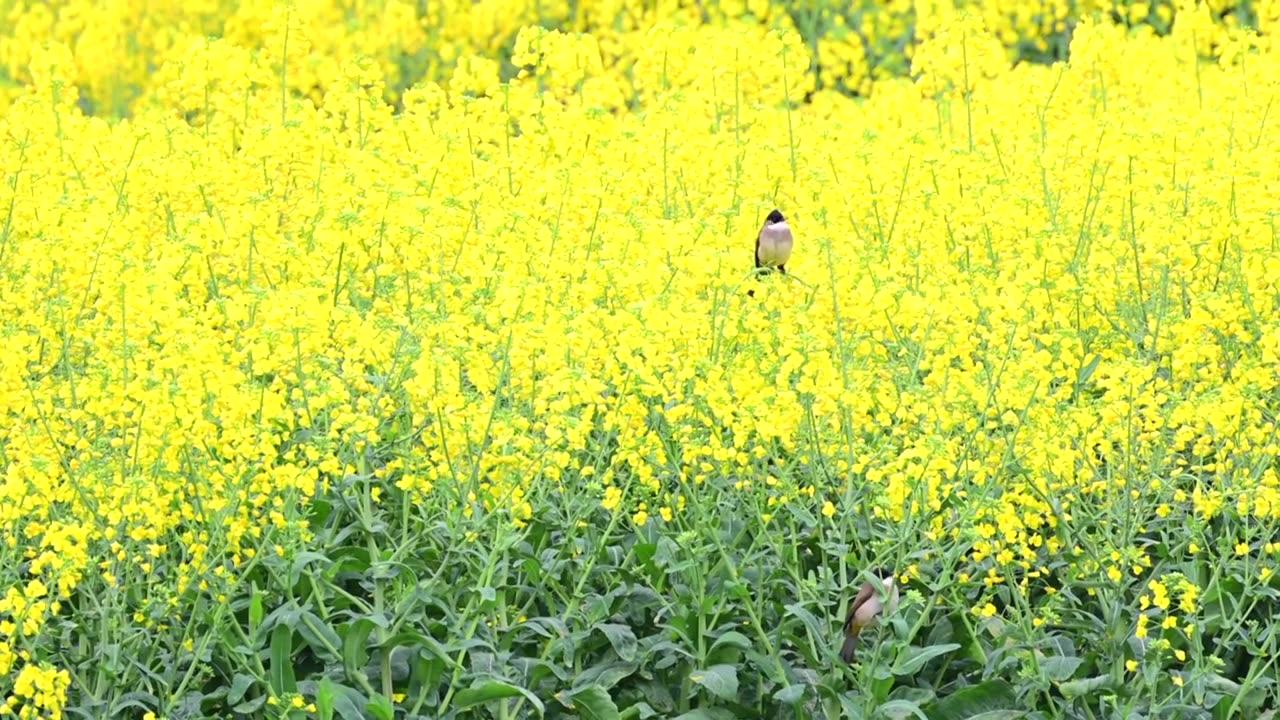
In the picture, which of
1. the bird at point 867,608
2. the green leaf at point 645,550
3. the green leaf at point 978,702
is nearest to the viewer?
the bird at point 867,608

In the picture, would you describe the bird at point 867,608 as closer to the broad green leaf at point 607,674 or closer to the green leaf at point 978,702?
the green leaf at point 978,702

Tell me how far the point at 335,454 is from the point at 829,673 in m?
1.39

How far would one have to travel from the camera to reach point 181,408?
4562 mm

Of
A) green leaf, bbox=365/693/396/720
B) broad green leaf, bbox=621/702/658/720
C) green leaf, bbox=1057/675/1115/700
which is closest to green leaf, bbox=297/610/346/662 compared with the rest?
green leaf, bbox=365/693/396/720

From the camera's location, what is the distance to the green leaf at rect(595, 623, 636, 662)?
489 centimetres

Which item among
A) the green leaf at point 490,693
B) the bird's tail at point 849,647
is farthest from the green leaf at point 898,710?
the green leaf at point 490,693

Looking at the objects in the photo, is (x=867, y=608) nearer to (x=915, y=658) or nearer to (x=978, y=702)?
(x=915, y=658)

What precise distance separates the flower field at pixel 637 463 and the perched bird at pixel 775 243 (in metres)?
0.09

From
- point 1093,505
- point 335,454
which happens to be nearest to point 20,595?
point 335,454

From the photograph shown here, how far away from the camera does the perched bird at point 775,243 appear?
5535mm

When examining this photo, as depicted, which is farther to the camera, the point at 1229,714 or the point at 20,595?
the point at 1229,714

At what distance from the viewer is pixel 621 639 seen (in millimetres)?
4914

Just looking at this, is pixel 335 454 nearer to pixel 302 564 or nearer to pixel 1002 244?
pixel 302 564

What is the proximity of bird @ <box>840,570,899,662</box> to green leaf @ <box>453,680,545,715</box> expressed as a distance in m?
0.74
